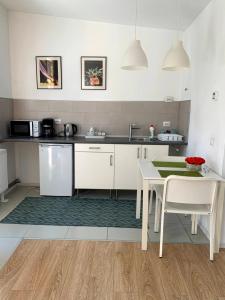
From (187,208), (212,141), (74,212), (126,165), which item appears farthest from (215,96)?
(74,212)

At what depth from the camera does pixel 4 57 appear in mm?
3762

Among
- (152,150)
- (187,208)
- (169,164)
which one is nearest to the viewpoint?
(187,208)

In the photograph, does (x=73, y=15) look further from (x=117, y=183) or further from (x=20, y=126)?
(x=117, y=183)

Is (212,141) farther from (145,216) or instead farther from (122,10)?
(122,10)

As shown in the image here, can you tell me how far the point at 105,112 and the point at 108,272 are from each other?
2.57m

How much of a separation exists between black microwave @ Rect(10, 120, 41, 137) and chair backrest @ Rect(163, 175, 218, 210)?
2479mm

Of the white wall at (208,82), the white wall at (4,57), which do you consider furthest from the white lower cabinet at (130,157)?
the white wall at (4,57)

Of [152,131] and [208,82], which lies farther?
[152,131]

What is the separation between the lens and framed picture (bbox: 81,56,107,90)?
3941 mm

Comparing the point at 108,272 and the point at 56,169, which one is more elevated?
the point at 56,169

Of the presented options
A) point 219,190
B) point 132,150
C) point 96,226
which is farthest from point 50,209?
point 219,190

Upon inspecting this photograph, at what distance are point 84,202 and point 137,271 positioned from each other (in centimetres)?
164

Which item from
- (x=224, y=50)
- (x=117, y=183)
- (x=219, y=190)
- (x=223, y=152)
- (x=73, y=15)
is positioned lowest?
(x=117, y=183)

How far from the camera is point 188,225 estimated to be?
9.82ft
